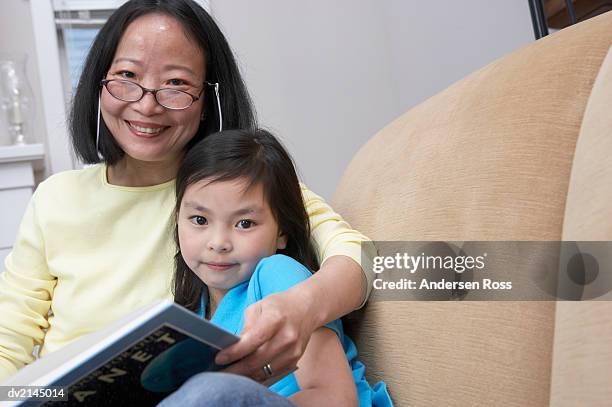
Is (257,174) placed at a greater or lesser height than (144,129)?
lesser

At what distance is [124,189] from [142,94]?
20 centimetres

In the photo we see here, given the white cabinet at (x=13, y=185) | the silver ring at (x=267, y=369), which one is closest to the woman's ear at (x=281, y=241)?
the silver ring at (x=267, y=369)

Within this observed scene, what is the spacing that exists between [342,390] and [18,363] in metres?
0.72

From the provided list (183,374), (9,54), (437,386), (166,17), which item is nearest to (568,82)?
(437,386)

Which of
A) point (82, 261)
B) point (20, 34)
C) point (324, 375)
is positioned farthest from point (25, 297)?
point (20, 34)

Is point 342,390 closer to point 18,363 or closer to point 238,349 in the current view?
point 238,349

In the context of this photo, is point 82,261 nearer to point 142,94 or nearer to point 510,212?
point 142,94

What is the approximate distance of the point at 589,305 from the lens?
2.19 feet

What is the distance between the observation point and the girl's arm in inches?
34.6

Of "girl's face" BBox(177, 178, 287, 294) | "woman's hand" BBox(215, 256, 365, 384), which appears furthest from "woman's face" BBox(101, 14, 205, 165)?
"woman's hand" BBox(215, 256, 365, 384)

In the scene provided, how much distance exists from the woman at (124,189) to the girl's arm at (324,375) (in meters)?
0.31

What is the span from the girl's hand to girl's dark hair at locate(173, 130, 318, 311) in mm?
319

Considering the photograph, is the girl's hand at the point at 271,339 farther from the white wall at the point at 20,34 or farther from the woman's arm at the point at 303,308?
the white wall at the point at 20,34

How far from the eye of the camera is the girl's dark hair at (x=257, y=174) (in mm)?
1165
